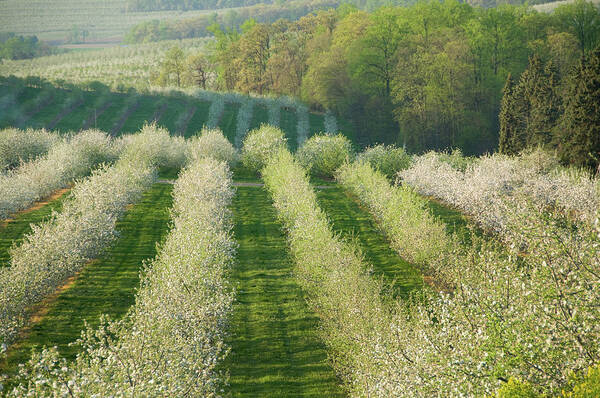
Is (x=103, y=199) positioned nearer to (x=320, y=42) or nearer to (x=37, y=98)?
(x=37, y=98)

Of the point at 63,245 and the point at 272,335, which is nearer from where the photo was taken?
the point at 272,335

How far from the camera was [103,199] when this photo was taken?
29.4 m

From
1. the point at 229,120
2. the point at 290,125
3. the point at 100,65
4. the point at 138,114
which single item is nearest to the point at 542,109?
the point at 290,125

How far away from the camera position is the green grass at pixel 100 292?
60.3ft

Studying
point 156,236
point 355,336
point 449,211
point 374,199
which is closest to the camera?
point 355,336

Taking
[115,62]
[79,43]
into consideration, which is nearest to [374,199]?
[115,62]

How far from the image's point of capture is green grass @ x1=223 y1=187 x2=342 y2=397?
16.4 m

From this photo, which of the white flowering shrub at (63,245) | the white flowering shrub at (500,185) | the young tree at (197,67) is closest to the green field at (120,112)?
the young tree at (197,67)

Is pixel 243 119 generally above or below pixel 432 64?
below

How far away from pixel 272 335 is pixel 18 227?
20.1 m

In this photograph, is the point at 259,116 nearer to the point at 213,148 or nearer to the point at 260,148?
the point at 260,148

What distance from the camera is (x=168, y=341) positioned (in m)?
12.2

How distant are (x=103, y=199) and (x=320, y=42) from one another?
204 feet

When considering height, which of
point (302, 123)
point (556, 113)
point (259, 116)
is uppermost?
point (556, 113)
